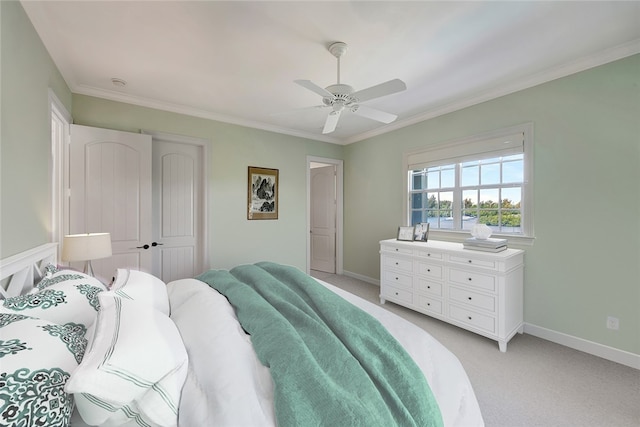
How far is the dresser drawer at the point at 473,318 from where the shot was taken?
244cm

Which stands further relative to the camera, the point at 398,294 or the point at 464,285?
the point at 398,294

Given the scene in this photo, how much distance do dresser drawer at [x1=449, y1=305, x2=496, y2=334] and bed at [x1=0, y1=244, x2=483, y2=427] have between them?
1.60 m

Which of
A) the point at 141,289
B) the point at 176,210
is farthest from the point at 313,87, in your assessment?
the point at 176,210

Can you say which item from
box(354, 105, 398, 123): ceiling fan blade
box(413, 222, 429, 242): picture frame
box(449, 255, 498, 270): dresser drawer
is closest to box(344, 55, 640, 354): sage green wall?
box(449, 255, 498, 270): dresser drawer

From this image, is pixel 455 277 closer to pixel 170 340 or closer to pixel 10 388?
pixel 170 340

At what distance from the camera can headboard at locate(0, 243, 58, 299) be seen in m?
1.28

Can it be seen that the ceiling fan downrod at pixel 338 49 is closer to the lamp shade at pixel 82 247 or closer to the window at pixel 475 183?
the window at pixel 475 183

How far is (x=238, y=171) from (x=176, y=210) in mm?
982

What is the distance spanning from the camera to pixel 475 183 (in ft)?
10.3

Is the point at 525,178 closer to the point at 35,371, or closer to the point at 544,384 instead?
the point at 544,384

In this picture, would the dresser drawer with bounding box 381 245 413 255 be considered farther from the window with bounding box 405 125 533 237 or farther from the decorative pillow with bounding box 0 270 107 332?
the decorative pillow with bounding box 0 270 107 332

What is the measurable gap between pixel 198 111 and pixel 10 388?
3456mm

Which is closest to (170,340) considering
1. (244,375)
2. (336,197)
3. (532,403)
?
(244,375)

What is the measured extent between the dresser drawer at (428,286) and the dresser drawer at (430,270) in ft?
0.23
